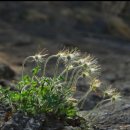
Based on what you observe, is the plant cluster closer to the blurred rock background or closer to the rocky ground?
the rocky ground

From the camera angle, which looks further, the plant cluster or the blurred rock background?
the blurred rock background

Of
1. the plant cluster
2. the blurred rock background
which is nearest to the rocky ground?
the blurred rock background

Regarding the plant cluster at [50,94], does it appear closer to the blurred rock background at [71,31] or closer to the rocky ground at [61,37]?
the rocky ground at [61,37]

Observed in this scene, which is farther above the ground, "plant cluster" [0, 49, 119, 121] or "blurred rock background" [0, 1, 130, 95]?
"blurred rock background" [0, 1, 130, 95]

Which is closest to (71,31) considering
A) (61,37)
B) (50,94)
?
(61,37)

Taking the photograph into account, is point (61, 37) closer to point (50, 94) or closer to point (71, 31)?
point (71, 31)

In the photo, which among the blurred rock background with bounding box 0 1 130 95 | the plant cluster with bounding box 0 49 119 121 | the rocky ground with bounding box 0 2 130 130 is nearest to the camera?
the plant cluster with bounding box 0 49 119 121

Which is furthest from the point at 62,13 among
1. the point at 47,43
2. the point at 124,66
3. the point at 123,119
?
the point at 123,119
